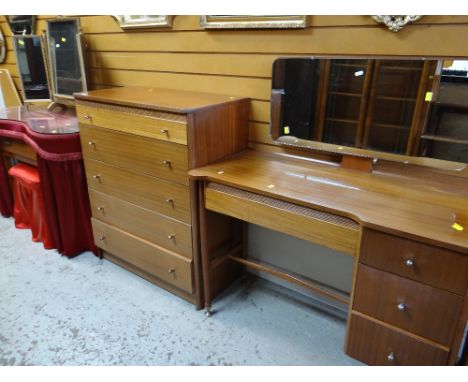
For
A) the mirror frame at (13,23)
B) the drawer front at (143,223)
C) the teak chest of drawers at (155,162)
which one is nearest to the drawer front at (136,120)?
the teak chest of drawers at (155,162)

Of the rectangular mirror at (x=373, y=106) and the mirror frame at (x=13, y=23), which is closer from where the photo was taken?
the rectangular mirror at (x=373, y=106)

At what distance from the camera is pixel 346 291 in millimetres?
1981

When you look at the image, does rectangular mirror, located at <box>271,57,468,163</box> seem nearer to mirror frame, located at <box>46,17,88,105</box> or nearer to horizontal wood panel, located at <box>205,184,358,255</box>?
horizontal wood panel, located at <box>205,184,358,255</box>

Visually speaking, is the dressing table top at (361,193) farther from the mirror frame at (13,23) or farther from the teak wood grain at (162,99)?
the mirror frame at (13,23)

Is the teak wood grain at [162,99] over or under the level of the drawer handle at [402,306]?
over

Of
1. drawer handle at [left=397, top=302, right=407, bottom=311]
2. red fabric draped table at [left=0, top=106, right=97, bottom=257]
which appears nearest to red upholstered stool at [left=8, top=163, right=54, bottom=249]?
red fabric draped table at [left=0, top=106, right=97, bottom=257]

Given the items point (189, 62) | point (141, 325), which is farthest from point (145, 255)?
point (189, 62)

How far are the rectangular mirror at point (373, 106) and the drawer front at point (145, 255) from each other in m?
0.88

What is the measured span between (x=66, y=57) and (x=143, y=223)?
1428mm

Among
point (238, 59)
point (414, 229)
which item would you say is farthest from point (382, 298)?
point (238, 59)

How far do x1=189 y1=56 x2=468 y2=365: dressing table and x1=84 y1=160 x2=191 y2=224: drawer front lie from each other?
5.0 inches

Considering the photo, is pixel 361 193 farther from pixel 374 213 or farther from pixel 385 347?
pixel 385 347

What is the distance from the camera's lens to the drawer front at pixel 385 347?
4.35 feet
